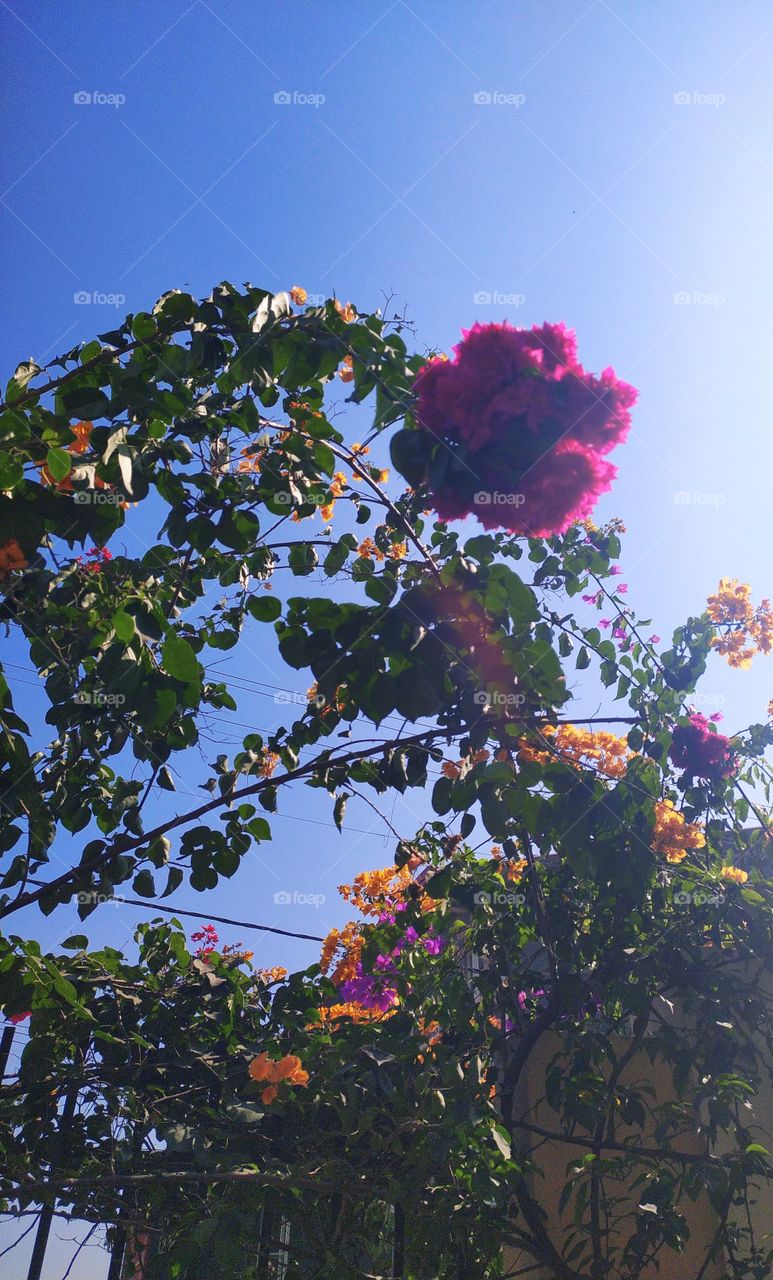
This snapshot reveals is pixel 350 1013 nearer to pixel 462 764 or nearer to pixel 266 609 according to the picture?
pixel 462 764

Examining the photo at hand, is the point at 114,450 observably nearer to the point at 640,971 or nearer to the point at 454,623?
the point at 454,623

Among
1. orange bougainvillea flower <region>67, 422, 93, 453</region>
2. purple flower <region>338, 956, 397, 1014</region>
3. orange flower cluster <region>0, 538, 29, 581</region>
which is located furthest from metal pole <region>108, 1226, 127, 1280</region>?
orange bougainvillea flower <region>67, 422, 93, 453</region>

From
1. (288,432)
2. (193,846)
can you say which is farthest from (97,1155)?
(288,432)

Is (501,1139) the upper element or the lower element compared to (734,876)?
lower

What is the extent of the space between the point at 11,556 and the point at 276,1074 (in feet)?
5.17

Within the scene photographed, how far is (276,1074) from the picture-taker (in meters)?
2.49

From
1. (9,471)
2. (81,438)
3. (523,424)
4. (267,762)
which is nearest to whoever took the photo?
(523,424)

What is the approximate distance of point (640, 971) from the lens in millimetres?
2537

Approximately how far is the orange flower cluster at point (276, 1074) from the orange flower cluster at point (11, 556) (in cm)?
152

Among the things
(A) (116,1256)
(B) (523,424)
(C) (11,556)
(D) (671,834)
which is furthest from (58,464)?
(A) (116,1256)

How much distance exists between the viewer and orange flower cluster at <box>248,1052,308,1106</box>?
8.07 feet

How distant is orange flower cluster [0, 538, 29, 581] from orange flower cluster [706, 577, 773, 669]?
249 centimetres

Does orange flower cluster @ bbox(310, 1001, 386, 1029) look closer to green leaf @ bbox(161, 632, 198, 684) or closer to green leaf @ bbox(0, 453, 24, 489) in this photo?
green leaf @ bbox(161, 632, 198, 684)

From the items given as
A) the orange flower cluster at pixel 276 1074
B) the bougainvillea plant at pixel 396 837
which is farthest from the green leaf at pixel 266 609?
the orange flower cluster at pixel 276 1074
